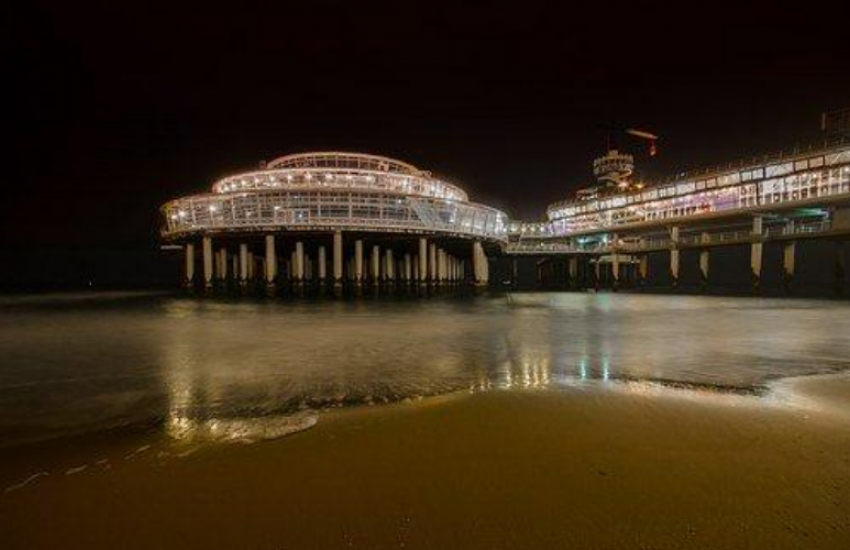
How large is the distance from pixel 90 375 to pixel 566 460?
12006mm

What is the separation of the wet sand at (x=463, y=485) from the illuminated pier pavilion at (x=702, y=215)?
66625 mm

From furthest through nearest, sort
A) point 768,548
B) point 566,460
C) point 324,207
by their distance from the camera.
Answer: point 324,207 < point 566,460 < point 768,548

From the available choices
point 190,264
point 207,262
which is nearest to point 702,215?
point 207,262

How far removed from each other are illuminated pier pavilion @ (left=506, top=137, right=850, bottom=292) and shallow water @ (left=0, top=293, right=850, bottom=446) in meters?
47.6

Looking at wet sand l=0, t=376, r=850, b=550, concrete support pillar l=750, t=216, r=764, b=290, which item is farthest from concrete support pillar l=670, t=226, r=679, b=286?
wet sand l=0, t=376, r=850, b=550

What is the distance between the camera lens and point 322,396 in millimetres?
9609

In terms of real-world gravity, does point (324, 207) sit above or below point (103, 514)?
above

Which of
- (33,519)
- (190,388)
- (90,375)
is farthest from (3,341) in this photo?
(33,519)

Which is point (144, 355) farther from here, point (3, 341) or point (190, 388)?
point (3, 341)

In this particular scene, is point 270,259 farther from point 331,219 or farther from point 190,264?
point 190,264

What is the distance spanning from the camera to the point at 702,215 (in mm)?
75062

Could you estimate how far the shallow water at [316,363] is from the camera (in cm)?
866

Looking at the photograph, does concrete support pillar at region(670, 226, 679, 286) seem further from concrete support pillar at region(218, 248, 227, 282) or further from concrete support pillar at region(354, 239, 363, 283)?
concrete support pillar at region(218, 248, 227, 282)

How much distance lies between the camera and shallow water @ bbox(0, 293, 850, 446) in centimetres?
866
